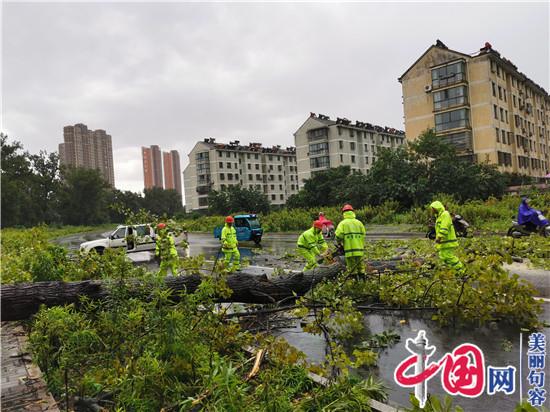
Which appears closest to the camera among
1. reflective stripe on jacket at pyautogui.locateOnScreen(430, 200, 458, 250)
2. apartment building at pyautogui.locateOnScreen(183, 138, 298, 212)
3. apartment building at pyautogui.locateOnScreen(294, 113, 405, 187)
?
reflective stripe on jacket at pyautogui.locateOnScreen(430, 200, 458, 250)

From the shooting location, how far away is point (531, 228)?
1284 centimetres

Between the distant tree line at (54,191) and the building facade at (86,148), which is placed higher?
the building facade at (86,148)

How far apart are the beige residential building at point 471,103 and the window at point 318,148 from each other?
21.9m

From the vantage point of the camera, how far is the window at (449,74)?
4088cm

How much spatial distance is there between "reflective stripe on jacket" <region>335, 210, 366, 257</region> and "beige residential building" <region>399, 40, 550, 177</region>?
3495 centimetres

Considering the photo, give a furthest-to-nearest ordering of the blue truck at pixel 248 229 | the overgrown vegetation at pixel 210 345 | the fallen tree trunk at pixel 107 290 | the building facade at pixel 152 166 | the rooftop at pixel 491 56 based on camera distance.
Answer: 1. the building facade at pixel 152 166
2. the rooftop at pixel 491 56
3. the blue truck at pixel 248 229
4. the fallen tree trunk at pixel 107 290
5. the overgrown vegetation at pixel 210 345

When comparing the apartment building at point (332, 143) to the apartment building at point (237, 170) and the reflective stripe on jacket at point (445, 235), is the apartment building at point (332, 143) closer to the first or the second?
the apartment building at point (237, 170)

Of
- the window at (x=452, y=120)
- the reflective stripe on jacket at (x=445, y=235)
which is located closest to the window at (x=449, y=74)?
the window at (x=452, y=120)

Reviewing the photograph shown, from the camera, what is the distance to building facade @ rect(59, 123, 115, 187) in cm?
7975

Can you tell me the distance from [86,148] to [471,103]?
235 ft

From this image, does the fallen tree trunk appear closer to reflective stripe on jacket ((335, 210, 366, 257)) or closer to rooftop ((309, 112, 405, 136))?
reflective stripe on jacket ((335, 210, 366, 257))

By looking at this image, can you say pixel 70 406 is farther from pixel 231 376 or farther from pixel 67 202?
pixel 67 202

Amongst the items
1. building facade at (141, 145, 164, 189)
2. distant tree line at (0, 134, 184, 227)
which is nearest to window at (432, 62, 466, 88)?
distant tree line at (0, 134, 184, 227)

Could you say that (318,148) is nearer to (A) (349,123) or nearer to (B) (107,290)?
(A) (349,123)
